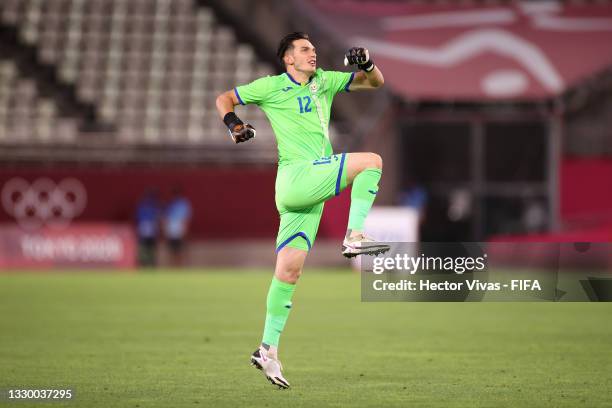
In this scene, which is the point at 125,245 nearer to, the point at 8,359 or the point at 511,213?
the point at 511,213

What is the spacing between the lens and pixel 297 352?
34.2 feet

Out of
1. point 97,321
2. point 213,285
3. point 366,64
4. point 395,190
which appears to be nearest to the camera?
point 366,64

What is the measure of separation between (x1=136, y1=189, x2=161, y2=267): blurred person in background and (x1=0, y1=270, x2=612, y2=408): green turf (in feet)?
21.2

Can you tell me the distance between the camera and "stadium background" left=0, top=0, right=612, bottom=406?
2606 centimetres

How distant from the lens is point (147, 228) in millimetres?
24922

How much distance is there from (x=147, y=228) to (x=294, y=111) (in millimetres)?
17219

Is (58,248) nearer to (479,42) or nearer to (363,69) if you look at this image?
(479,42)

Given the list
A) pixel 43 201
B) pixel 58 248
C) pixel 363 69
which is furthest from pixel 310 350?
pixel 43 201

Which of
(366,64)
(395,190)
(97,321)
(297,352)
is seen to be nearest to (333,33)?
(395,190)

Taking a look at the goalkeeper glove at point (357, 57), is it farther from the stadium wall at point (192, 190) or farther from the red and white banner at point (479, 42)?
the red and white banner at point (479, 42)

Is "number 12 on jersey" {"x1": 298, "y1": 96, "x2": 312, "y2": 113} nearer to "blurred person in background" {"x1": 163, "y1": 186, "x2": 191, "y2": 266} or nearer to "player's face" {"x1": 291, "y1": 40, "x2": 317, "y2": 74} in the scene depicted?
"player's face" {"x1": 291, "y1": 40, "x2": 317, "y2": 74}

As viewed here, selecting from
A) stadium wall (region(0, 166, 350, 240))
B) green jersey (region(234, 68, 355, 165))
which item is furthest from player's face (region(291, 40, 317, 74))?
stadium wall (region(0, 166, 350, 240))

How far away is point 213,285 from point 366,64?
41.4 ft

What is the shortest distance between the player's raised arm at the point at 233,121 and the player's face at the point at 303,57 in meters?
0.49
